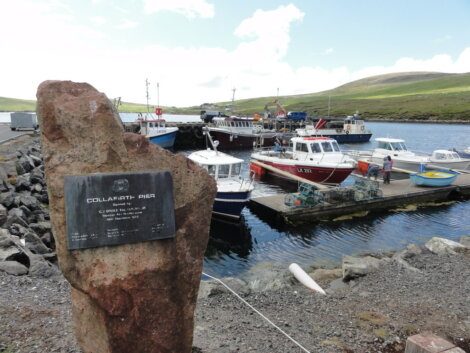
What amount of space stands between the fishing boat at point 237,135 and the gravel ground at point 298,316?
44973 mm

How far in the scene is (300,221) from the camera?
1955cm

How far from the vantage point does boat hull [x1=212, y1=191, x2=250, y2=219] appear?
18812 mm

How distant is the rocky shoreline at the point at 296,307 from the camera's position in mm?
6516

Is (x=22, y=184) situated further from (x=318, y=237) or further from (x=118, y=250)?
(x=118, y=250)

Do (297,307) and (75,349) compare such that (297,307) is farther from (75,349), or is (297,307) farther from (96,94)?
(96,94)

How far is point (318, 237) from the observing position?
17797 mm

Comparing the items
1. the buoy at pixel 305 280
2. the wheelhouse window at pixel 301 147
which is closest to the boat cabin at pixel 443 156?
the wheelhouse window at pixel 301 147

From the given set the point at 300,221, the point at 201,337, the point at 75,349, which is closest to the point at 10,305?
the point at 75,349

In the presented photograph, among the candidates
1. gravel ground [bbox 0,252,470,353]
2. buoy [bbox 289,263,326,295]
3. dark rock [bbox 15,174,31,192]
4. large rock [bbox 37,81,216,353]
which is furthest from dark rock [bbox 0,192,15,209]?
large rock [bbox 37,81,216,353]

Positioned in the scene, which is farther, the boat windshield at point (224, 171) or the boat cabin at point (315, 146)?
the boat cabin at point (315, 146)

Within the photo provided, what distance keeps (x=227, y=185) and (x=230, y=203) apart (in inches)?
38.2

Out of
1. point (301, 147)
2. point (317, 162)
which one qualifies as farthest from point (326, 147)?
point (317, 162)

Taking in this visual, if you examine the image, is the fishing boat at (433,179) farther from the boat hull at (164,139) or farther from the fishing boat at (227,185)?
the boat hull at (164,139)

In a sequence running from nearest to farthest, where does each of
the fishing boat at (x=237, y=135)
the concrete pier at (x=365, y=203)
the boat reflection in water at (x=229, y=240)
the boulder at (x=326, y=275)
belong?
1. the boulder at (x=326, y=275)
2. the boat reflection in water at (x=229, y=240)
3. the concrete pier at (x=365, y=203)
4. the fishing boat at (x=237, y=135)
